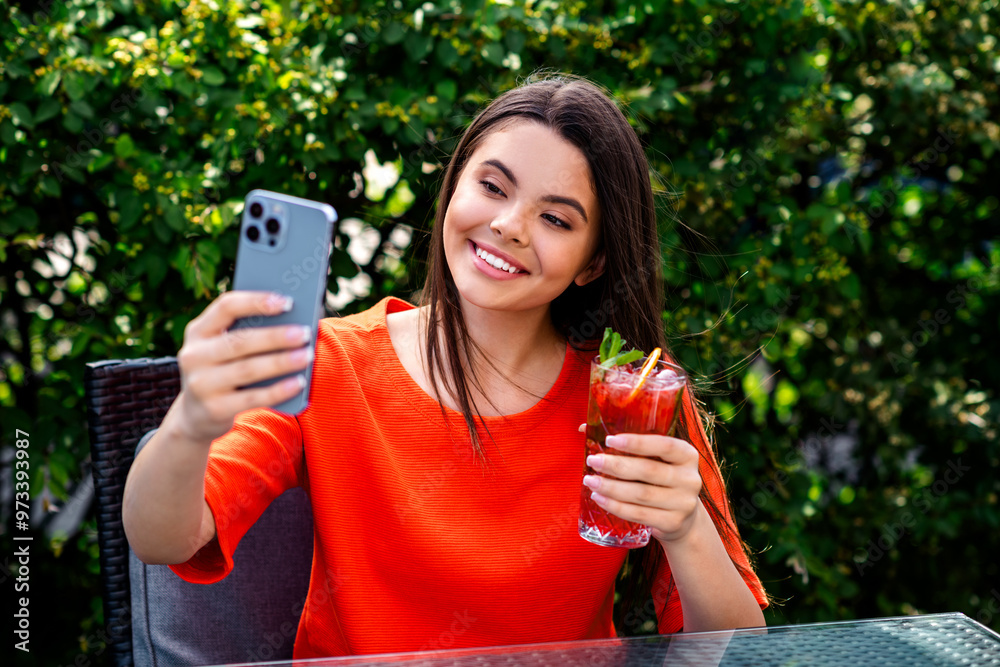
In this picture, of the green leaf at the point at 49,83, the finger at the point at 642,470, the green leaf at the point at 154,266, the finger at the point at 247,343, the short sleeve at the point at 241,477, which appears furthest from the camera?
the green leaf at the point at 154,266

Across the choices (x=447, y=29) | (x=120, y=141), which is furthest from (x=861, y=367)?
(x=120, y=141)

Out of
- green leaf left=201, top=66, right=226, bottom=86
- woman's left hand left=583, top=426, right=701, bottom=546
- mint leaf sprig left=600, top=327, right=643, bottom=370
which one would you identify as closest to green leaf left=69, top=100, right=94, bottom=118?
green leaf left=201, top=66, right=226, bottom=86

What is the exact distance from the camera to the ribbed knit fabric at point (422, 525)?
4.89 ft

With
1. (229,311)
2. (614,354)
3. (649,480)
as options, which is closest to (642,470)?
(649,480)

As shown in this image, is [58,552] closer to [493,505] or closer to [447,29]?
[493,505]

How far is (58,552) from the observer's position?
7.68ft

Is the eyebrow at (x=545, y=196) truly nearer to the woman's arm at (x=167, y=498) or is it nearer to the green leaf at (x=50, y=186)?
the woman's arm at (x=167, y=498)

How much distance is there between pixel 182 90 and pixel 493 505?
4.07 feet

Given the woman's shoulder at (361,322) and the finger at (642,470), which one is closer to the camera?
the finger at (642,470)

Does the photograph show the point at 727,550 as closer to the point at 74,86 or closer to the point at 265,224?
the point at 265,224

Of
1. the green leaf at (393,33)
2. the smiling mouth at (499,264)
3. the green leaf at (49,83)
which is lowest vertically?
the green leaf at (49,83)

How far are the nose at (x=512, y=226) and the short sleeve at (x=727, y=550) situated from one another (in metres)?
0.45

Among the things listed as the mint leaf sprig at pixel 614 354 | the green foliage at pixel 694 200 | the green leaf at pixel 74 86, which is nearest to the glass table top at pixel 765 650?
the mint leaf sprig at pixel 614 354

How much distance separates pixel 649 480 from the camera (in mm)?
1144
